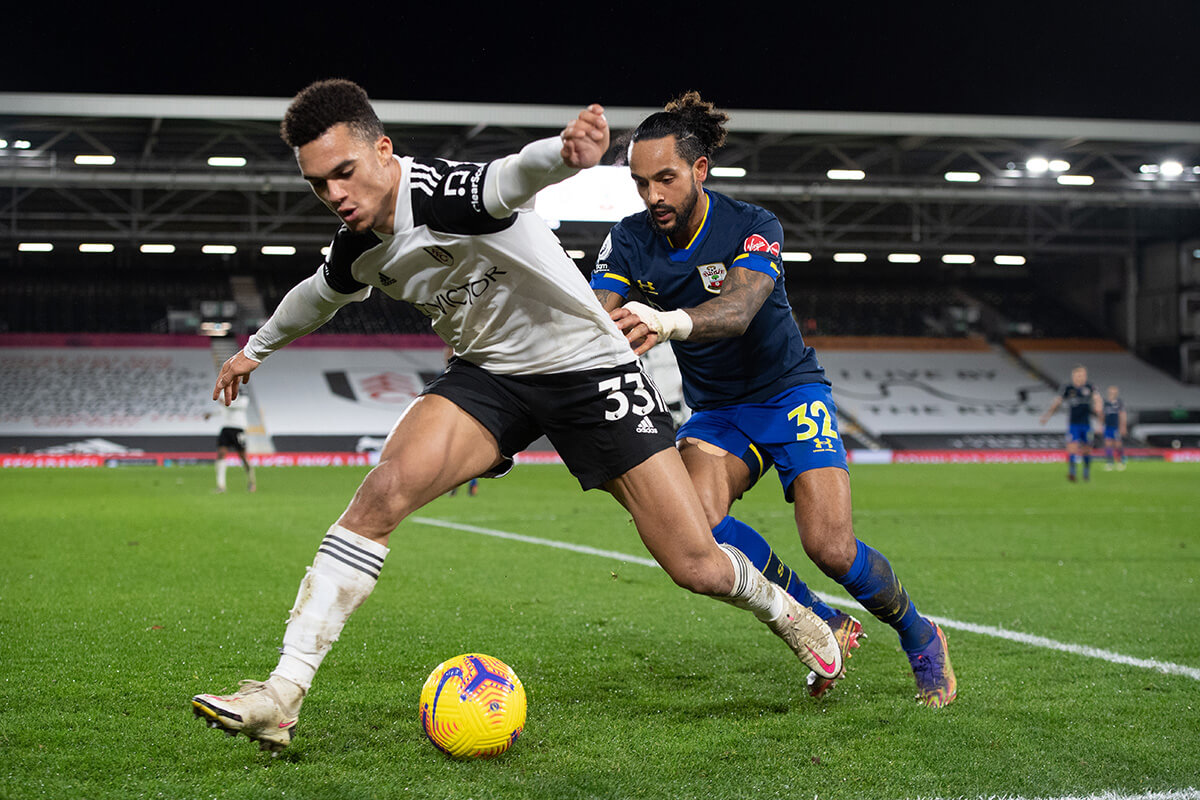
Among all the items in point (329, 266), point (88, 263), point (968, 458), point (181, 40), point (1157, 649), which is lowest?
point (968, 458)

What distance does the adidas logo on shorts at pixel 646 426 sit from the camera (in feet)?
11.5

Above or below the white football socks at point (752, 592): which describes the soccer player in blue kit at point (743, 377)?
above

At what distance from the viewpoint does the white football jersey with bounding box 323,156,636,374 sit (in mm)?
3051

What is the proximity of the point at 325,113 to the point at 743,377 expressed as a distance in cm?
206

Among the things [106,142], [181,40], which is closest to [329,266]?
[181,40]

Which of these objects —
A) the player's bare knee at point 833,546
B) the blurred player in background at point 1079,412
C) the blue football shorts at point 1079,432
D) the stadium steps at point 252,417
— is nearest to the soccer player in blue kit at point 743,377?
the player's bare knee at point 833,546

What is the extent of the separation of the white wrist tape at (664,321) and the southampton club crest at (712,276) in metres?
0.71

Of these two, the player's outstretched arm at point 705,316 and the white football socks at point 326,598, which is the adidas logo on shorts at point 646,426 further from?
the white football socks at point 326,598

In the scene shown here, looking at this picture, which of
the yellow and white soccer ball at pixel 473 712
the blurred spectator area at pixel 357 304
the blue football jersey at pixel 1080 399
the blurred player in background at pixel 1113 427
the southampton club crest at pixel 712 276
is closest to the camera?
the yellow and white soccer ball at pixel 473 712

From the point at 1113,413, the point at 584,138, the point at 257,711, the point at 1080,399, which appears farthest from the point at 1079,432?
the point at 257,711

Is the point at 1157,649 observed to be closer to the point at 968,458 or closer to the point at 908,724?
the point at 908,724

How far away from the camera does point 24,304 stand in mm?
35375

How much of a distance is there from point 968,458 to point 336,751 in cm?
2931

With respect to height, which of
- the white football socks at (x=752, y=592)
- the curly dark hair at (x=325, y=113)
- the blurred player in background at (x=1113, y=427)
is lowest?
the blurred player in background at (x=1113, y=427)
